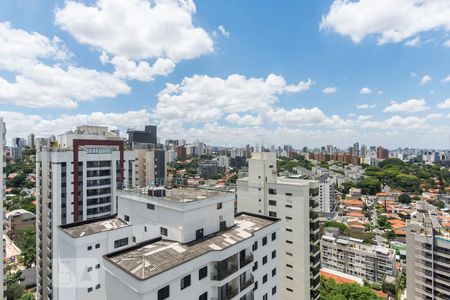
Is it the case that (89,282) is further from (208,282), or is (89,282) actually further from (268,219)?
(268,219)

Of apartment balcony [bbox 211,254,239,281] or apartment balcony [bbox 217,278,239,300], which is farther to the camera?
apartment balcony [bbox 217,278,239,300]

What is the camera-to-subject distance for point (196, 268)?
1162 centimetres

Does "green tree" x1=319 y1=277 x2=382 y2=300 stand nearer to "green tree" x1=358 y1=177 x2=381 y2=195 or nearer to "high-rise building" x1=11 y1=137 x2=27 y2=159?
"green tree" x1=358 y1=177 x2=381 y2=195

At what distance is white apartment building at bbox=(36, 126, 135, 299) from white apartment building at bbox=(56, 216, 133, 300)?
10.6 meters

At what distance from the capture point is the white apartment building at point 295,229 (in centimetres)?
2409

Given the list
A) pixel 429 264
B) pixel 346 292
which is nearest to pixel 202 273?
pixel 346 292

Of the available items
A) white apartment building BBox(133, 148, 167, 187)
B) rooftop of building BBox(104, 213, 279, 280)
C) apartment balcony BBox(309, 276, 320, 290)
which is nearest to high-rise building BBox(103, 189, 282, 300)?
rooftop of building BBox(104, 213, 279, 280)

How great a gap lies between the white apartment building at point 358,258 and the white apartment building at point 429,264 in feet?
52.5

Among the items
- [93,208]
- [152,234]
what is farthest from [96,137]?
[152,234]

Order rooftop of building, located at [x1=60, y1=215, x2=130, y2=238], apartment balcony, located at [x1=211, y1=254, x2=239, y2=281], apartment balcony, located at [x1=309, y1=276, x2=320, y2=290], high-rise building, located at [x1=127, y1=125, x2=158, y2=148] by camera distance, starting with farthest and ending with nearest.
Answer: high-rise building, located at [x1=127, y1=125, x2=158, y2=148], apartment balcony, located at [x1=309, y1=276, x2=320, y2=290], rooftop of building, located at [x1=60, y1=215, x2=130, y2=238], apartment balcony, located at [x1=211, y1=254, x2=239, y2=281]

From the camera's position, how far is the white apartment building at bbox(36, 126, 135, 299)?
1101 inches

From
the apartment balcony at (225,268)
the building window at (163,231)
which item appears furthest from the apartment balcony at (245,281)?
the building window at (163,231)

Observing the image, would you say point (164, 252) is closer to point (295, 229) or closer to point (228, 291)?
point (228, 291)

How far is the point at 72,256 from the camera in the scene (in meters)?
16.7
